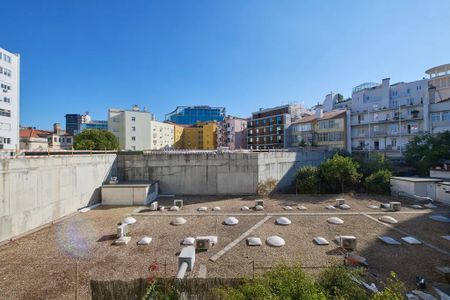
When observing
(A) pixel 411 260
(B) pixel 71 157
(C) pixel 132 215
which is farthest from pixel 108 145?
(A) pixel 411 260

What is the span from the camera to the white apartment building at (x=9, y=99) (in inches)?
1506

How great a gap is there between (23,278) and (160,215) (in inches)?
313

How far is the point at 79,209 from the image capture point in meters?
16.6

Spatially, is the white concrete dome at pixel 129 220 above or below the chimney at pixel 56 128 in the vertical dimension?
below

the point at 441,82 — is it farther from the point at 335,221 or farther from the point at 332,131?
the point at 335,221

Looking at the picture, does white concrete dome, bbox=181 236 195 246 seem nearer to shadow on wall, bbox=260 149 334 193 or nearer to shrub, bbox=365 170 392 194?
shadow on wall, bbox=260 149 334 193

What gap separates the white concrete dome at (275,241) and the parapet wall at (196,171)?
1112 cm

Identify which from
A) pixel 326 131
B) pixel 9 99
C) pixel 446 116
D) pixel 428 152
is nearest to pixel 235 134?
pixel 326 131

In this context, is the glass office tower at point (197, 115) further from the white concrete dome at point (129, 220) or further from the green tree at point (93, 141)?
the white concrete dome at point (129, 220)

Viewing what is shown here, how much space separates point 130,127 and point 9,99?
2597 centimetres

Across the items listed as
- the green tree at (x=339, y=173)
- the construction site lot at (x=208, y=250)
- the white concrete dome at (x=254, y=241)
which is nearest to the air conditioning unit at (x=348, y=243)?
the construction site lot at (x=208, y=250)

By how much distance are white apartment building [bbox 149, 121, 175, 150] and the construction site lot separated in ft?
184

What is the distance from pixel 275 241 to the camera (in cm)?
1084

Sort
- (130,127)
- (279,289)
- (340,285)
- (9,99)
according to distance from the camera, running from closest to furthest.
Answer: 1. (279,289)
2. (340,285)
3. (9,99)
4. (130,127)
